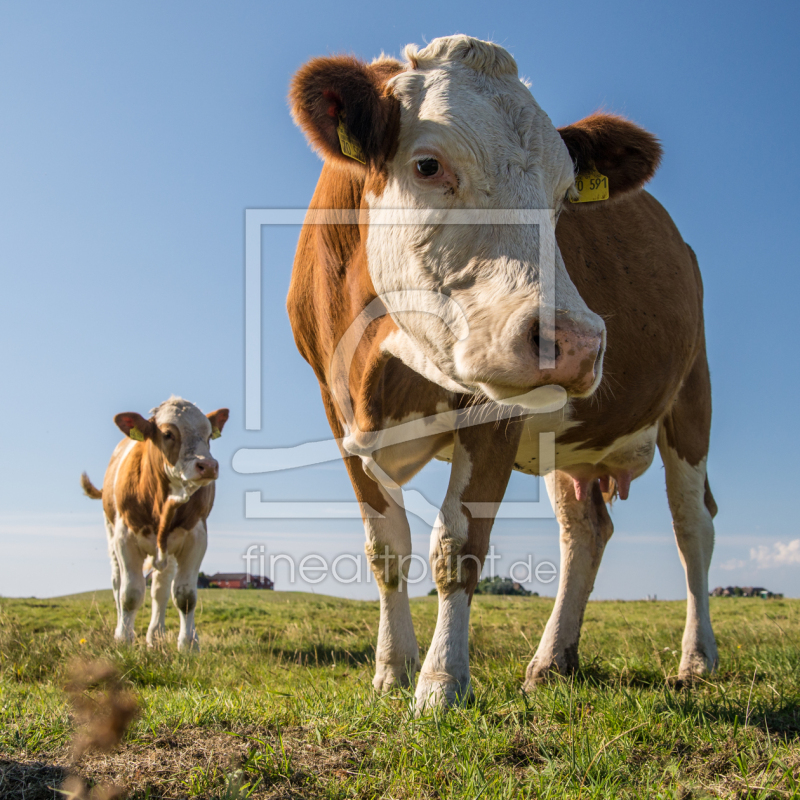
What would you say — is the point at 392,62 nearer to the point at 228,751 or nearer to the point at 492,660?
the point at 228,751

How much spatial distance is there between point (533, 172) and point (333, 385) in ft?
5.43

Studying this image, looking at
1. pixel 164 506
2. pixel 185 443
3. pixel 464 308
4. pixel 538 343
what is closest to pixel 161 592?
pixel 164 506

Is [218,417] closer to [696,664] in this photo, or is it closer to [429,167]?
[696,664]

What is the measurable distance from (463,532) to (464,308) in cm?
104

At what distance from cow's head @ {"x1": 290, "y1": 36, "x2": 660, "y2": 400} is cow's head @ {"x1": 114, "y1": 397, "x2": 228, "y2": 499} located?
249 inches

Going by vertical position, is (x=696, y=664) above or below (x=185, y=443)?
below

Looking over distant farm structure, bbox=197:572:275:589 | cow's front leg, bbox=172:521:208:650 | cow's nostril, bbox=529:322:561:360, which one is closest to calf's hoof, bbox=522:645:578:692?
cow's nostril, bbox=529:322:561:360

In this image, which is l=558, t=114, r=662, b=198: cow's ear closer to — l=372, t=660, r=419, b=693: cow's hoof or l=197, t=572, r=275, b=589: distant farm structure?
l=372, t=660, r=419, b=693: cow's hoof

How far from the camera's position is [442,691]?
316cm

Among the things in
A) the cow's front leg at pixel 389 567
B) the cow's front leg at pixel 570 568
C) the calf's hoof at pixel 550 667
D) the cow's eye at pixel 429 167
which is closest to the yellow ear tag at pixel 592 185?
the cow's eye at pixel 429 167

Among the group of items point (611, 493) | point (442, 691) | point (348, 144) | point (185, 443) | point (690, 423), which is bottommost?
point (442, 691)

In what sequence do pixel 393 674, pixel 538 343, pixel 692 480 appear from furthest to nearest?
pixel 692 480 < pixel 393 674 < pixel 538 343

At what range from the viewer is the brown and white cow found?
2.95 m

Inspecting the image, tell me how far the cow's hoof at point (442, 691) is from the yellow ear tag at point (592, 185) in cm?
263
